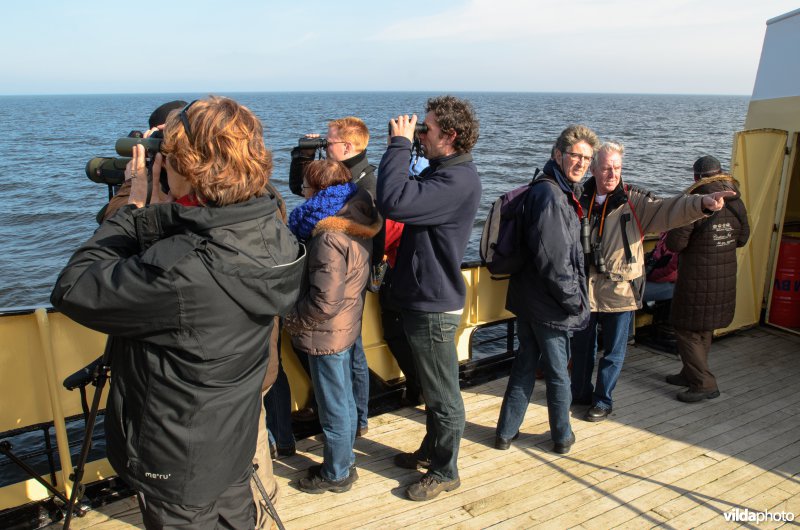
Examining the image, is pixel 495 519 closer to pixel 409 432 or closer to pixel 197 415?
pixel 409 432

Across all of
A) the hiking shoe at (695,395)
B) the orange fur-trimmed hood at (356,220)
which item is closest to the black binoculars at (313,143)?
the orange fur-trimmed hood at (356,220)

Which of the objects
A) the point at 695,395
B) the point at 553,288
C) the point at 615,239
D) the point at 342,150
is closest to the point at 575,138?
Answer: the point at 553,288

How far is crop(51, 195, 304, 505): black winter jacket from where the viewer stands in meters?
1.78

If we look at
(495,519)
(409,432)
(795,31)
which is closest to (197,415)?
(495,519)

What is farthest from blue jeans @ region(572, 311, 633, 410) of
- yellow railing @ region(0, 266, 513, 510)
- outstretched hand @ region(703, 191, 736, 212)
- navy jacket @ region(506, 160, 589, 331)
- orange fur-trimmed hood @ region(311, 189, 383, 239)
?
yellow railing @ region(0, 266, 513, 510)

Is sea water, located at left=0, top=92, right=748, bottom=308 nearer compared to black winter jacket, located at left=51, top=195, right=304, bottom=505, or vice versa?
black winter jacket, located at left=51, top=195, right=304, bottom=505

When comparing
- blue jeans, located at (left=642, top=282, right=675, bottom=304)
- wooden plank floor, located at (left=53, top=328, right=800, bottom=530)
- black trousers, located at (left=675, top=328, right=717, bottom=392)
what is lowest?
wooden plank floor, located at (left=53, top=328, right=800, bottom=530)

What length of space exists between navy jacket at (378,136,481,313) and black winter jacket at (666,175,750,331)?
2.15m

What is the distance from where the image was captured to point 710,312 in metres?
4.50

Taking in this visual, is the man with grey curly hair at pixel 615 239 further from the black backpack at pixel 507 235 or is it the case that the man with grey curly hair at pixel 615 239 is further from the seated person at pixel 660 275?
the seated person at pixel 660 275

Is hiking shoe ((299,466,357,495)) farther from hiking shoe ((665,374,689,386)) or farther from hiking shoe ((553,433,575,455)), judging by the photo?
hiking shoe ((665,374,689,386))

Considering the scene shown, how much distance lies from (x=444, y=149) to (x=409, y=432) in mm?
1922

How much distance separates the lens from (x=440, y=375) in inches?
125

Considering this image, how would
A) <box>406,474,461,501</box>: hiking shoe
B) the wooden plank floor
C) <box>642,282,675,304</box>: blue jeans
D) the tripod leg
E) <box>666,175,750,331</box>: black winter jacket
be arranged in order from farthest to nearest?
<box>642,282,675,304</box>: blue jeans
<box>666,175,750,331</box>: black winter jacket
<box>406,474,461,501</box>: hiking shoe
the wooden plank floor
the tripod leg
